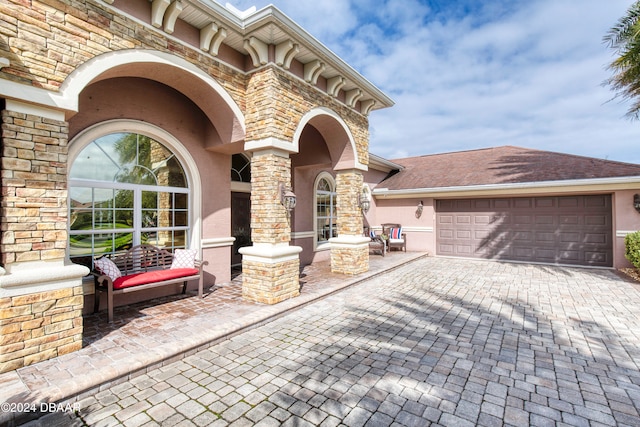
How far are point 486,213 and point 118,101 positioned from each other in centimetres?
1158

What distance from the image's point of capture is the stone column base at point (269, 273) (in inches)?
214

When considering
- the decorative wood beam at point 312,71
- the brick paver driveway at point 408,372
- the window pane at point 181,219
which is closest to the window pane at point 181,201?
the window pane at point 181,219

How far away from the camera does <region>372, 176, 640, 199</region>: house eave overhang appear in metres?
8.62

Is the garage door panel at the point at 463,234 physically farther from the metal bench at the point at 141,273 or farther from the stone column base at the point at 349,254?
the metal bench at the point at 141,273

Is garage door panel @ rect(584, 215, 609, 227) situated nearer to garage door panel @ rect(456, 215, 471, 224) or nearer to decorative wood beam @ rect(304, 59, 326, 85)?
garage door panel @ rect(456, 215, 471, 224)

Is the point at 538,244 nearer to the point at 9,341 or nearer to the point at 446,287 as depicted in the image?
the point at 446,287

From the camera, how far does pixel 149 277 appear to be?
16.5 ft

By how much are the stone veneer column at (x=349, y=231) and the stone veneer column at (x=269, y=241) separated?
2504mm

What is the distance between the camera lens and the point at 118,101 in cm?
524

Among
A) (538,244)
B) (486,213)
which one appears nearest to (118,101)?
(486,213)

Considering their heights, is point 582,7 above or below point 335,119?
above

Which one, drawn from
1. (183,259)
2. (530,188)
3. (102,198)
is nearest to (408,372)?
(183,259)

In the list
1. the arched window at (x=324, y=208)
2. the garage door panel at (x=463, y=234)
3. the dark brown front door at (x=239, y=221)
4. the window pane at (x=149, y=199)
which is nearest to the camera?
the window pane at (x=149, y=199)

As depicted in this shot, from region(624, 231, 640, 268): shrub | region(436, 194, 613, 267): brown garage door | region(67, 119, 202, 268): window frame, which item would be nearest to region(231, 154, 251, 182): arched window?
region(67, 119, 202, 268): window frame
